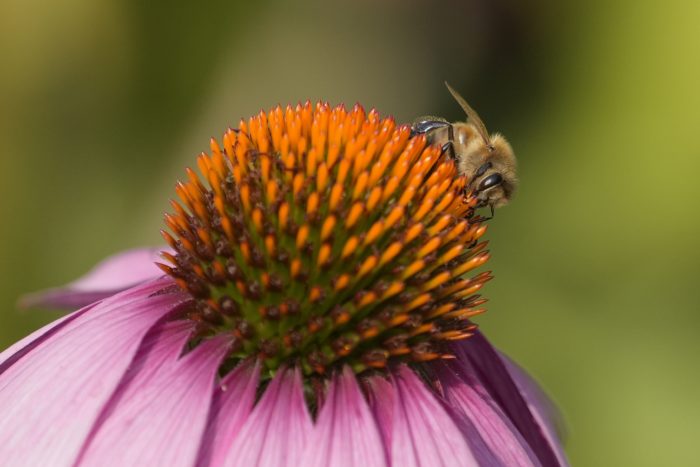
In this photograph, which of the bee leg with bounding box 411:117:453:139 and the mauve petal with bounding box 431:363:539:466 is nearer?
the mauve petal with bounding box 431:363:539:466

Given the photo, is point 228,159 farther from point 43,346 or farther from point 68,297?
point 68,297

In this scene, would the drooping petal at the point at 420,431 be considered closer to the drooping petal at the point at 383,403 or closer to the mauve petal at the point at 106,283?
the drooping petal at the point at 383,403

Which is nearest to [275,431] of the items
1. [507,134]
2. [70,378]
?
[70,378]

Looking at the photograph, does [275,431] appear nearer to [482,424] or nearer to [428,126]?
[482,424]

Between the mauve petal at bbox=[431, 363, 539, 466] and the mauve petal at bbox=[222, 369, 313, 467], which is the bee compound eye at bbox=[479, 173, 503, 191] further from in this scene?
the mauve petal at bbox=[222, 369, 313, 467]

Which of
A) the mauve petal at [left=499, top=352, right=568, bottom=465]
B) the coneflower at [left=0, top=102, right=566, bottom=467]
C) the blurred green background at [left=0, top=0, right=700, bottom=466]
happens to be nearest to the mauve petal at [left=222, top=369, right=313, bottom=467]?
the coneflower at [left=0, top=102, right=566, bottom=467]
